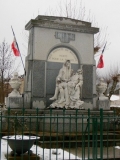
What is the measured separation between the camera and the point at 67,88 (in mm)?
12430

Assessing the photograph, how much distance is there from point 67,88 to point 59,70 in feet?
3.56

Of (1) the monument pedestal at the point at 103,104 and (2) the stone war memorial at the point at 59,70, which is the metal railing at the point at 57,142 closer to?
(2) the stone war memorial at the point at 59,70

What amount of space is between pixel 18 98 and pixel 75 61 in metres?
3.12

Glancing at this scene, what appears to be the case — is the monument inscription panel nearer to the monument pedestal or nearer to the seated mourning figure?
the seated mourning figure

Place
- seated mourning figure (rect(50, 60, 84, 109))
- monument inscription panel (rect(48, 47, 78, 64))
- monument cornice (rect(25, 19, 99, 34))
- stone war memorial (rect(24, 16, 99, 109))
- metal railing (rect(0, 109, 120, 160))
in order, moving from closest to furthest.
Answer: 1. metal railing (rect(0, 109, 120, 160))
2. seated mourning figure (rect(50, 60, 84, 109))
3. stone war memorial (rect(24, 16, 99, 109))
4. monument cornice (rect(25, 19, 99, 34))
5. monument inscription panel (rect(48, 47, 78, 64))

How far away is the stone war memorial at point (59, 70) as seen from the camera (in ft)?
41.0

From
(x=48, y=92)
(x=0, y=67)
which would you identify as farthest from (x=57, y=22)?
(x=0, y=67)

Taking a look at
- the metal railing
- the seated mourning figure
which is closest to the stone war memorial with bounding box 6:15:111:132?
the seated mourning figure

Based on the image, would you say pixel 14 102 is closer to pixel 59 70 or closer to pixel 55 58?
pixel 59 70

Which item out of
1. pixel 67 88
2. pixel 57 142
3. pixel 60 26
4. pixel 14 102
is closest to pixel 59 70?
pixel 67 88

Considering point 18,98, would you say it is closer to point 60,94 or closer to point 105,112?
point 60,94

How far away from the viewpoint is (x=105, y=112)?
1271cm

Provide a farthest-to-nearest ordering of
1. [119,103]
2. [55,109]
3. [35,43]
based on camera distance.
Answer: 1. [119,103]
2. [35,43]
3. [55,109]

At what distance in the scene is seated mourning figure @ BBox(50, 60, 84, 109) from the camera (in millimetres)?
12414
